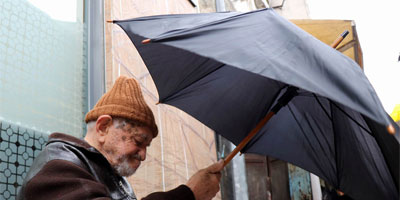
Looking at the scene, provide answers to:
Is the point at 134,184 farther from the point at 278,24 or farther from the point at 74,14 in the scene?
the point at 278,24

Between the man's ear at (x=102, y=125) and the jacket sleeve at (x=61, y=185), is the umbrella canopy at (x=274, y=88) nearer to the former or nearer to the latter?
the man's ear at (x=102, y=125)

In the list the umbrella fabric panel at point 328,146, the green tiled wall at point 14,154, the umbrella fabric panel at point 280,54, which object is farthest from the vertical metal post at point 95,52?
the umbrella fabric panel at point 280,54

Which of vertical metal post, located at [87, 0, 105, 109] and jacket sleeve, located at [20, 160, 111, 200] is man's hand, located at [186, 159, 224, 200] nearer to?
jacket sleeve, located at [20, 160, 111, 200]

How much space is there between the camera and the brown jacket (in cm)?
193

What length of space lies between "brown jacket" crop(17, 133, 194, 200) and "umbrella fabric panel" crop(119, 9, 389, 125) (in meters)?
0.66

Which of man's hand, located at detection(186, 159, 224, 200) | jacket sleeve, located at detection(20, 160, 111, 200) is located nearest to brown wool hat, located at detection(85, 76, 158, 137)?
man's hand, located at detection(186, 159, 224, 200)

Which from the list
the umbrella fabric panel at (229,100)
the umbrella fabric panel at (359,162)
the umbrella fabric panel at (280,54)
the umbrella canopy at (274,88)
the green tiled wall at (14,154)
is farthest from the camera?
the umbrella fabric panel at (229,100)

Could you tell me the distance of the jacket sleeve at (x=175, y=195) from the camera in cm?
236

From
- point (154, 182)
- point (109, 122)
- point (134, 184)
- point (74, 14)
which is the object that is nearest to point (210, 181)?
point (109, 122)

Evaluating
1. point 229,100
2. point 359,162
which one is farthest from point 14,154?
point 359,162

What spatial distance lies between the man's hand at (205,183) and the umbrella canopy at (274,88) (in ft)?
1.79

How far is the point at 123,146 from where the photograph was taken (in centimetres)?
257

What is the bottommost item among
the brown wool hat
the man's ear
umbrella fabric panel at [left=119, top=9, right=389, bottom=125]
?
the man's ear

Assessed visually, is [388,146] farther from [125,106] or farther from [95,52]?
[95,52]
